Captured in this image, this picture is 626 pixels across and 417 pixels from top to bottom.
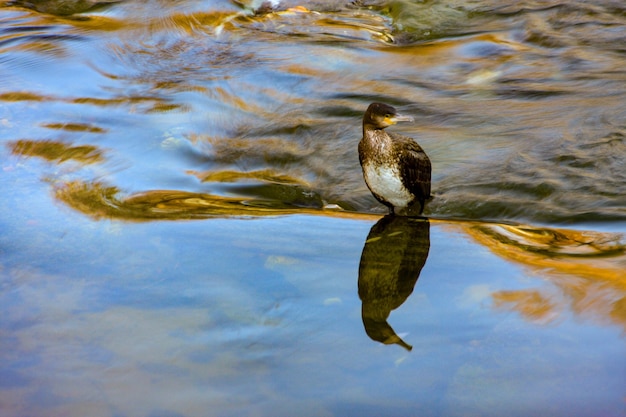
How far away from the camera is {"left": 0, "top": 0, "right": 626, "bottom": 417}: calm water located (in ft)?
14.0

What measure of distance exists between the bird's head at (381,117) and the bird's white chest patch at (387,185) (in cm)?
35

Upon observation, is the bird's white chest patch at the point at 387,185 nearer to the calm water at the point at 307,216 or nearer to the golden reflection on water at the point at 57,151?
the calm water at the point at 307,216

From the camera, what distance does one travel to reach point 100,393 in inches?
166

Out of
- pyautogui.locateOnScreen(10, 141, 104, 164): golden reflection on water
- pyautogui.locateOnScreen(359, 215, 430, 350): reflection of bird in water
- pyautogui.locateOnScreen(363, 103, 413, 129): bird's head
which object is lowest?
pyautogui.locateOnScreen(359, 215, 430, 350): reflection of bird in water

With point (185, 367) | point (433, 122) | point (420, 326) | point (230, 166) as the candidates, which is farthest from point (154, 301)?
point (433, 122)

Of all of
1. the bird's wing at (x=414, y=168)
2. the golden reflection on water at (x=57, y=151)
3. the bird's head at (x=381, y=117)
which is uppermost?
the bird's head at (x=381, y=117)

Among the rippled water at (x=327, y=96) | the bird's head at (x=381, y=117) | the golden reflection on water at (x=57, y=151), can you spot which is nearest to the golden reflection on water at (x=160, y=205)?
the rippled water at (x=327, y=96)

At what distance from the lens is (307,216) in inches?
253

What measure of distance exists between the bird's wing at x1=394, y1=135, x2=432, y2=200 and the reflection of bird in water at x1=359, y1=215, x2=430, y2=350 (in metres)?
0.29

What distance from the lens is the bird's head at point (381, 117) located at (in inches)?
251

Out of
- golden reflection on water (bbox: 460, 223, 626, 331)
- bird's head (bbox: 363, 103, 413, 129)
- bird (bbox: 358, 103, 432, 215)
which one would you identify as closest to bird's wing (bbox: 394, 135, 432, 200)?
bird (bbox: 358, 103, 432, 215)

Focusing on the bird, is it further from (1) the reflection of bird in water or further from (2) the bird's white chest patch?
(1) the reflection of bird in water

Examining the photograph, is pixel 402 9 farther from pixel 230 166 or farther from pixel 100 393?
pixel 100 393

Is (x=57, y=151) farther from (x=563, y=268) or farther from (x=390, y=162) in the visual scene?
(x=563, y=268)
